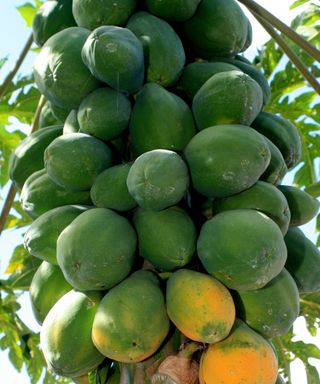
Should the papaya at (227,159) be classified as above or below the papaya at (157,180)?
below

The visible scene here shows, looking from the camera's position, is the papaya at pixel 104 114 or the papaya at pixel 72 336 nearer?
the papaya at pixel 72 336

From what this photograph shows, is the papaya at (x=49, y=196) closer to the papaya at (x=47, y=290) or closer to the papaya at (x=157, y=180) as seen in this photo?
the papaya at (x=47, y=290)

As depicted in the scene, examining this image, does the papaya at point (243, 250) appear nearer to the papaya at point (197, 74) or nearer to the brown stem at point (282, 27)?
the papaya at point (197, 74)

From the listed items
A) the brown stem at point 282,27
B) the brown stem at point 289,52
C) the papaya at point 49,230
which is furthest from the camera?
the brown stem at point 289,52

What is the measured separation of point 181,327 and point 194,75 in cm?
87

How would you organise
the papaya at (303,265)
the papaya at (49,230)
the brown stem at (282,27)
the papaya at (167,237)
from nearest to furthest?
the papaya at (167,237)
the papaya at (49,230)
the papaya at (303,265)
the brown stem at (282,27)

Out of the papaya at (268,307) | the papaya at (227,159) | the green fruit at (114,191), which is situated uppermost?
the green fruit at (114,191)

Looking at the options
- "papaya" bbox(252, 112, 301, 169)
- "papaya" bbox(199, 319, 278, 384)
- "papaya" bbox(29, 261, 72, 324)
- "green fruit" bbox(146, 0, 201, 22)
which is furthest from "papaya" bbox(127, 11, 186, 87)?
"papaya" bbox(199, 319, 278, 384)

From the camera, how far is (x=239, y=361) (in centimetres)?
139

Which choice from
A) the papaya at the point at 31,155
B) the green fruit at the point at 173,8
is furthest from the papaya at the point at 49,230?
the green fruit at the point at 173,8

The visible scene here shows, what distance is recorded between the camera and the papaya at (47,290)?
163cm

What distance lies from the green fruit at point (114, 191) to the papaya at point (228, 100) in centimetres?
29

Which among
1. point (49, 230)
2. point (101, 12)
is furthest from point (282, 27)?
point (49, 230)

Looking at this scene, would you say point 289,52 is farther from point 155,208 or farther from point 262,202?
point 155,208
